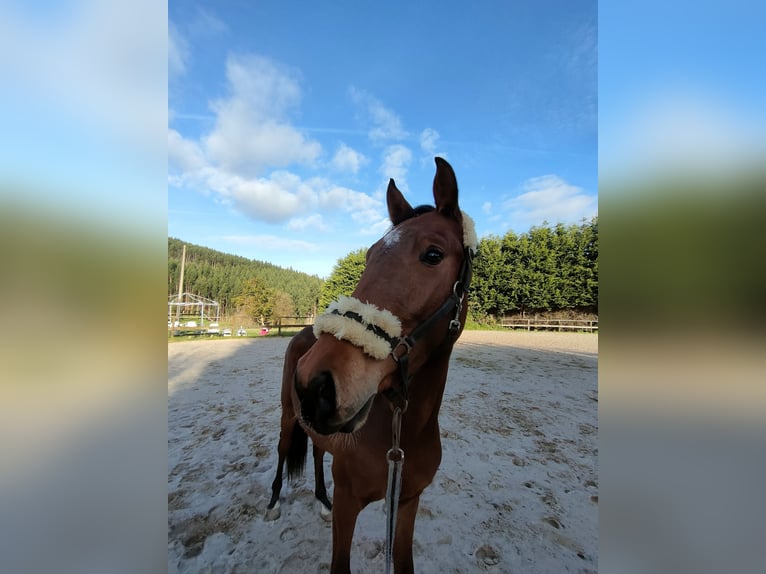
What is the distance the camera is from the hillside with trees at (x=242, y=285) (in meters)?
28.2

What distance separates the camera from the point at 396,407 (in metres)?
1.27

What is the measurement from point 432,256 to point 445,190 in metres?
0.41

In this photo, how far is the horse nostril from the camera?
879mm

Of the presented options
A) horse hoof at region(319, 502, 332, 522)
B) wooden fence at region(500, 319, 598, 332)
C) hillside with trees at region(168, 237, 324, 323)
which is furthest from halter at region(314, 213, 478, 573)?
wooden fence at region(500, 319, 598, 332)

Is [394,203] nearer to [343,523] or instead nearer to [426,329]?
[426,329]

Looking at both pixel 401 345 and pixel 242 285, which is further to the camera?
pixel 242 285

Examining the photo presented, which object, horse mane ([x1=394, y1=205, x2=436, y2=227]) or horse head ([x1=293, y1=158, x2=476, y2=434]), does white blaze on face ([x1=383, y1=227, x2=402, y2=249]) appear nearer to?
horse head ([x1=293, y1=158, x2=476, y2=434])

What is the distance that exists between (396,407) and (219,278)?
73.2 metres

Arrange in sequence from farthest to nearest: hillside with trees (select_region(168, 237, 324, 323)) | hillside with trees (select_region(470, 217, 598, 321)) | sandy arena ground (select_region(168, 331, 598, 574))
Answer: hillside with trees (select_region(168, 237, 324, 323))
hillside with trees (select_region(470, 217, 598, 321))
sandy arena ground (select_region(168, 331, 598, 574))

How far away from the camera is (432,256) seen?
4.03ft

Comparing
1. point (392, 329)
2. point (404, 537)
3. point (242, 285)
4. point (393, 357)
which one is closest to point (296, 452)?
point (404, 537)
